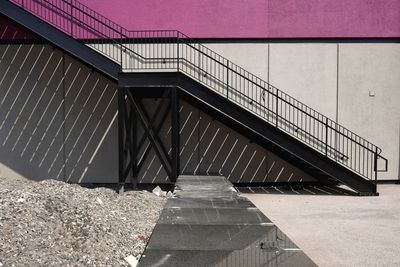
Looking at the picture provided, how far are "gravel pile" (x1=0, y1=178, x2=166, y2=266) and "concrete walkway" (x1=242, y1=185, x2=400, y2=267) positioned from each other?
2.90m

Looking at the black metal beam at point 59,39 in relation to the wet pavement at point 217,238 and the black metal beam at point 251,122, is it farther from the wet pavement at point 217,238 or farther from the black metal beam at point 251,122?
the wet pavement at point 217,238

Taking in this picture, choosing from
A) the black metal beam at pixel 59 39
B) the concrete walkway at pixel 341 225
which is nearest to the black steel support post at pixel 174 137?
the black metal beam at pixel 59 39

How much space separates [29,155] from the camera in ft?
55.0

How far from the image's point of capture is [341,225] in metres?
10.1

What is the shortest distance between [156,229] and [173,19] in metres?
11.4

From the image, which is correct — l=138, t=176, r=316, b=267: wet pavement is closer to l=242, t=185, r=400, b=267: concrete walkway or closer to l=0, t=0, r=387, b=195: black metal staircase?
l=242, t=185, r=400, b=267: concrete walkway

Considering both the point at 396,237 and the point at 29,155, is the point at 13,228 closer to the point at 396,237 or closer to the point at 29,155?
the point at 396,237

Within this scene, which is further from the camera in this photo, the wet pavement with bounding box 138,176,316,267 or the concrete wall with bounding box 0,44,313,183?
the concrete wall with bounding box 0,44,313,183

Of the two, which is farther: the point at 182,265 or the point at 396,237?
the point at 396,237

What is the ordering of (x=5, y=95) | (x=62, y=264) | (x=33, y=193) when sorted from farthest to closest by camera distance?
(x=5, y=95) < (x=33, y=193) < (x=62, y=264)

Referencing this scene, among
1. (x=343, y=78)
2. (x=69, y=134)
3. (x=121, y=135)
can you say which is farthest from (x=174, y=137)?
(x=343, y=78)

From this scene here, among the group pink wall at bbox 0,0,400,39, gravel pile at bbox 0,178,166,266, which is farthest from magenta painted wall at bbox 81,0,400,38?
gravel pile at bbox 0,178,166,266

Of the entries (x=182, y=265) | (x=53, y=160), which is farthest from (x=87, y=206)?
(x=53, y=160)

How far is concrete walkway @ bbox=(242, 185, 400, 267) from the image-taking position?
7.69 metres
